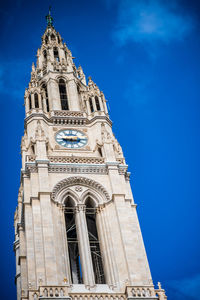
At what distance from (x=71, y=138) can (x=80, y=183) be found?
19.8 feet

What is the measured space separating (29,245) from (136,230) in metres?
7.29

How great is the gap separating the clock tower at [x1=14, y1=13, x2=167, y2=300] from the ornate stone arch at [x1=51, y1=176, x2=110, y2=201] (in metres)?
0.07

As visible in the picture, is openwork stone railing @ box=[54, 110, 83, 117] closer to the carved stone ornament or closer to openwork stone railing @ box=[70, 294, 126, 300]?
the carved stone ornament

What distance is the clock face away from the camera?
151 feet

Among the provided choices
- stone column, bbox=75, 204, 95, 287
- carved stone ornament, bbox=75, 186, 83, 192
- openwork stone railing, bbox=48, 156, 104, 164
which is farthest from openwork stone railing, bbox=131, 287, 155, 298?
openwork stone railing, bbox=48, 156, 104, 164

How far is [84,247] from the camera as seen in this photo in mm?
37719

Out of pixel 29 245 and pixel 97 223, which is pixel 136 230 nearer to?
pixel 97 223

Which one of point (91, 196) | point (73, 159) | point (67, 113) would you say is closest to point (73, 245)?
point (91, 196)

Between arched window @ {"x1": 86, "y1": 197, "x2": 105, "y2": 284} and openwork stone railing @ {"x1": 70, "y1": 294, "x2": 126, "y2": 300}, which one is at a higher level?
arched window @ {"x1": 86, "y1": 197, "x2": 105, "y2": 284}

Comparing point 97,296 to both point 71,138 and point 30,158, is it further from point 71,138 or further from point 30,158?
point 71,138

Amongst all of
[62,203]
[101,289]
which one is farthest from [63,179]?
[101,289]

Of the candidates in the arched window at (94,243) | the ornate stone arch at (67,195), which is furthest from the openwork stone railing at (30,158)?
the arched window at (94,243)

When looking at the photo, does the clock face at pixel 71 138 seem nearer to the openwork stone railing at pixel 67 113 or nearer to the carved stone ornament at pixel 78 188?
the openwork stone railing at pixel 67 113

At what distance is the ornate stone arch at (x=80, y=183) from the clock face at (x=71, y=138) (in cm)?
484
